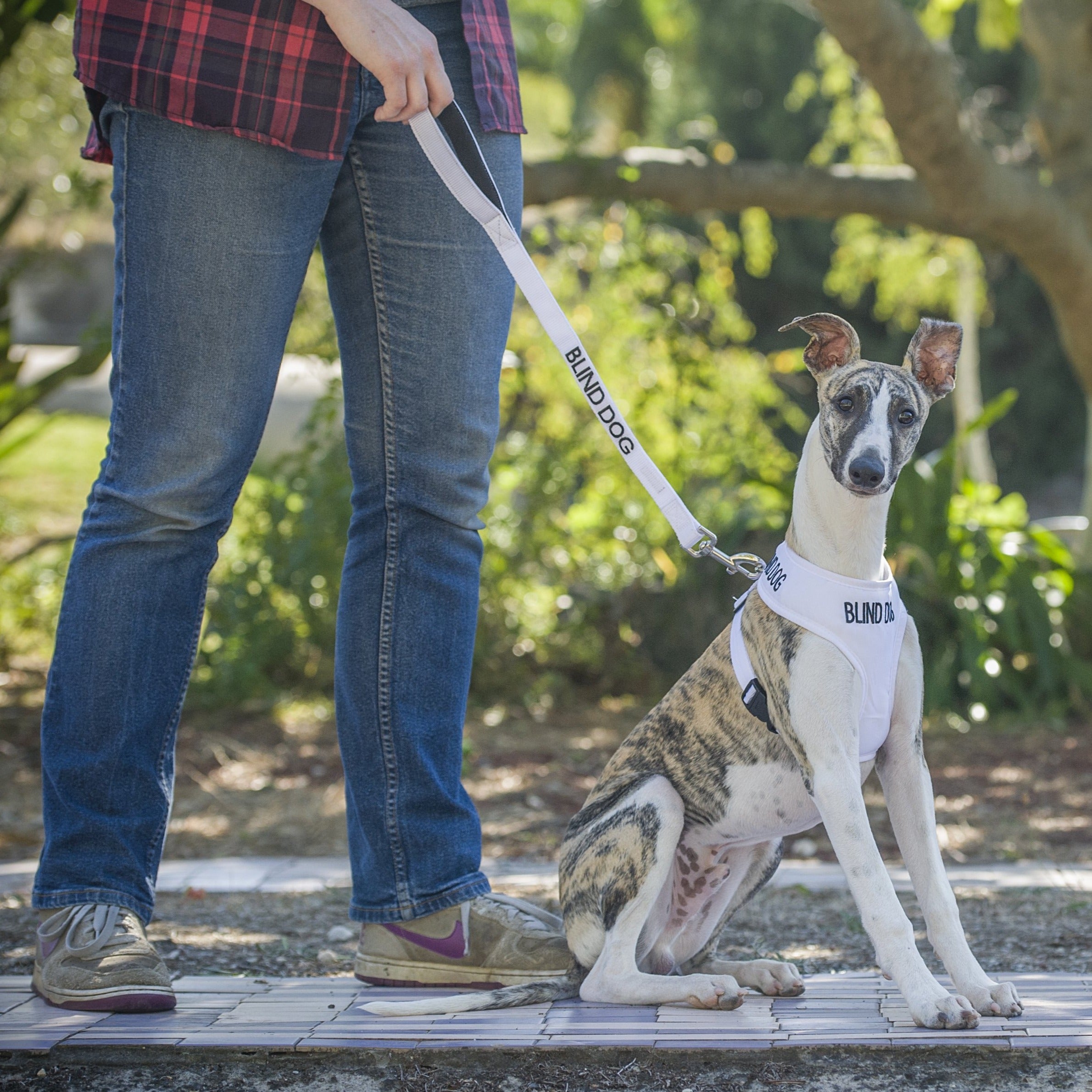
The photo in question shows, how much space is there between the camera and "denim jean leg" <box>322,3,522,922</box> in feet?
8.10

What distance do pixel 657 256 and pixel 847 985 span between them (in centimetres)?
506

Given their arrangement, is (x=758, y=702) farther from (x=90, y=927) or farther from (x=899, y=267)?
(x=899, y=267)

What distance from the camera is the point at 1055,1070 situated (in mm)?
1910

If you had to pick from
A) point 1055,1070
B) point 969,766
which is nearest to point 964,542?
point 969,766

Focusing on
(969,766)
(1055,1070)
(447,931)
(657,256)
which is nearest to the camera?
(1055,1070)

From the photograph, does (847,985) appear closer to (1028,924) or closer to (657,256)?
(1028,924)

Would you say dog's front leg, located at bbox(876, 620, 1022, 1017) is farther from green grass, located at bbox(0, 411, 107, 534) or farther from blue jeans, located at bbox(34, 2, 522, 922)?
green grass, located at bbox(0, 411, 107, 534)

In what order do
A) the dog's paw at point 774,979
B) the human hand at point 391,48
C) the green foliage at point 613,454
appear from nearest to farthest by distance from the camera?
1. the human hand at point 391,48
2. the dog's paw at point 774,979
3. the green foliage at point 613,454

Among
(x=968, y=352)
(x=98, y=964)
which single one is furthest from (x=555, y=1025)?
(x=968, y=352)

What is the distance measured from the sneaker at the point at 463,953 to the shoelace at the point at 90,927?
0.50 m

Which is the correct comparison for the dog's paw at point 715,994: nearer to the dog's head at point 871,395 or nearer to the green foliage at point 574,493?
the dog's head at point 871,395

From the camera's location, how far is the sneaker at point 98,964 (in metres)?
2.21

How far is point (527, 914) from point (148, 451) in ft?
3.80

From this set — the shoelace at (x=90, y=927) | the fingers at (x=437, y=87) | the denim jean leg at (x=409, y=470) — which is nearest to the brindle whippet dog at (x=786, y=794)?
the denim jean leg at (x=409, y=470)
